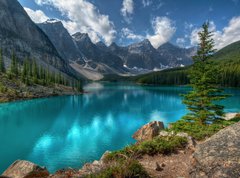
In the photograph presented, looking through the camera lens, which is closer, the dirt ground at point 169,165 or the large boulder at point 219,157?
the large boulder at point 219,157

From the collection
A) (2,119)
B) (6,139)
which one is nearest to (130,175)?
(6,139)

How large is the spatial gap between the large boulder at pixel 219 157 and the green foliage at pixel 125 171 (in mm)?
2423

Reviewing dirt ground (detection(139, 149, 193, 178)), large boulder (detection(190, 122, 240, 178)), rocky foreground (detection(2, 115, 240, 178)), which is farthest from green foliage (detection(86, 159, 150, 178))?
large boulder (detection(190, 122, 240, 178))

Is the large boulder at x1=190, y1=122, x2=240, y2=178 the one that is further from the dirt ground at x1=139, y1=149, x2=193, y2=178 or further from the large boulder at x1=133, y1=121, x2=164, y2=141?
the large boulder at x1=133, y1=121, x2=164, y2=141

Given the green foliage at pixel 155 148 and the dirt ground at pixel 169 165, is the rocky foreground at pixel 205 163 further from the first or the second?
the green foliage at pixel 155 148

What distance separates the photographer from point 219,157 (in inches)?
265

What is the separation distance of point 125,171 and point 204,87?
80.3 ft

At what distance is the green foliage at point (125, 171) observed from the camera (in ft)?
26.0

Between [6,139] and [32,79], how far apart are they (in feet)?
304

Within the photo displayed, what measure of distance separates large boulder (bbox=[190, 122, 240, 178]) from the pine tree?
21.8 meters

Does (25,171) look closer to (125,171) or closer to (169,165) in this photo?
(125,171)

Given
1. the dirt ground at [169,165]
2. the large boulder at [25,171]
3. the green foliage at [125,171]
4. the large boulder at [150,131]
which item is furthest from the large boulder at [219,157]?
the large boulder at [150,131]

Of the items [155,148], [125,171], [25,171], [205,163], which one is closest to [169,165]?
[155,148]

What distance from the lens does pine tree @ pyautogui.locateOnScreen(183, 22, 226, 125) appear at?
28109mm
